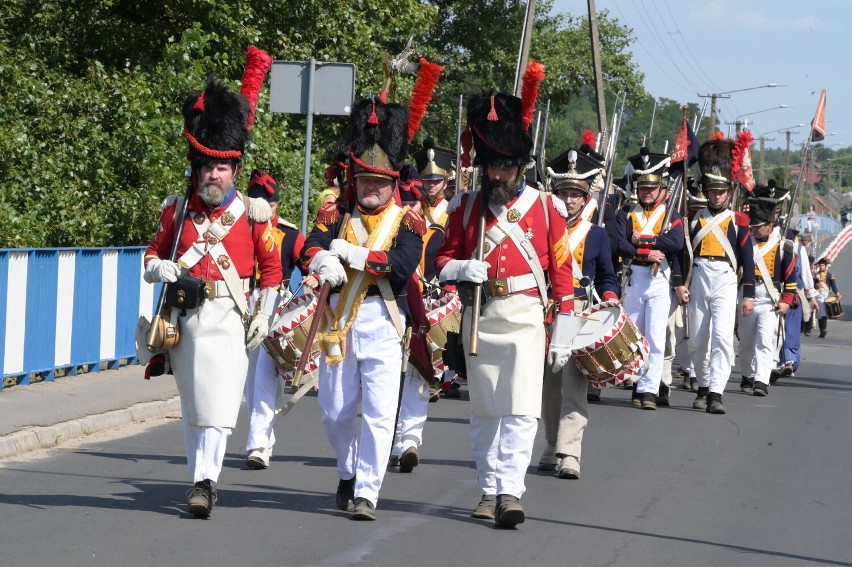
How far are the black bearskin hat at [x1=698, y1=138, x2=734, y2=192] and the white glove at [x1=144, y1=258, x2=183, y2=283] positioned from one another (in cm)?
810

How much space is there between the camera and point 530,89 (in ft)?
28.6

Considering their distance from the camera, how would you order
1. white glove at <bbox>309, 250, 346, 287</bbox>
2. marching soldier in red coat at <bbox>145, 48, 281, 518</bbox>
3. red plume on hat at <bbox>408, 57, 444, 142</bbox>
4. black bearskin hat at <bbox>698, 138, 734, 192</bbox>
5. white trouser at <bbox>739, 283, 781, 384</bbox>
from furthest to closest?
1. white trouser at <bbox>739, 283, 781, 384</bbox>
2. black bearskin hat at <bbox>698, 138, 734, 192</bbox>
3. red plume on hat at <bbox>408, 57, 444, 142</bbox>
4. marching soldier in red coat at <bbox>145, 48, 281, 518</bbox>
5. white glove at <bbox>309, 250, 346, 287</bbox>

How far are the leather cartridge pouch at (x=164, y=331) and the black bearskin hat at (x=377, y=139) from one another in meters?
1.29

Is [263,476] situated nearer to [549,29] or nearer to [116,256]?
[116,256]

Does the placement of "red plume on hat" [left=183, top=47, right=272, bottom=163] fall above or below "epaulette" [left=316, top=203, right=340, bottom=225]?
above

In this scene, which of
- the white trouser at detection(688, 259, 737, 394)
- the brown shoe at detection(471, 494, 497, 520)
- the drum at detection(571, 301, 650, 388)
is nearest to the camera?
the brown shoe at detection(471, 494, 497, 520)

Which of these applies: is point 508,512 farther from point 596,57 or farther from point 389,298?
point 596,57

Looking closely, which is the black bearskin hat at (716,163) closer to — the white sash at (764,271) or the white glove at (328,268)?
the white sash at (764,271)

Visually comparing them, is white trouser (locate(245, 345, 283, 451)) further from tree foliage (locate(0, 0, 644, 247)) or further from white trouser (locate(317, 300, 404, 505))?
tree foliage (locate(0, 0, 644, 247))

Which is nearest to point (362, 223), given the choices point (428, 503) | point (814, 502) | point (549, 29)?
point (428, 503)

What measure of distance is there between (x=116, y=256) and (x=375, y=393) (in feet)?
26.1

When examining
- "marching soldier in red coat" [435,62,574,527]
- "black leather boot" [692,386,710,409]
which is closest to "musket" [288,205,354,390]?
"marching soldier in red coat" [435,62,574,527]

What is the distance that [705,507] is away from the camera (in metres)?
9.43

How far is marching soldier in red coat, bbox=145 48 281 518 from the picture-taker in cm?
834
